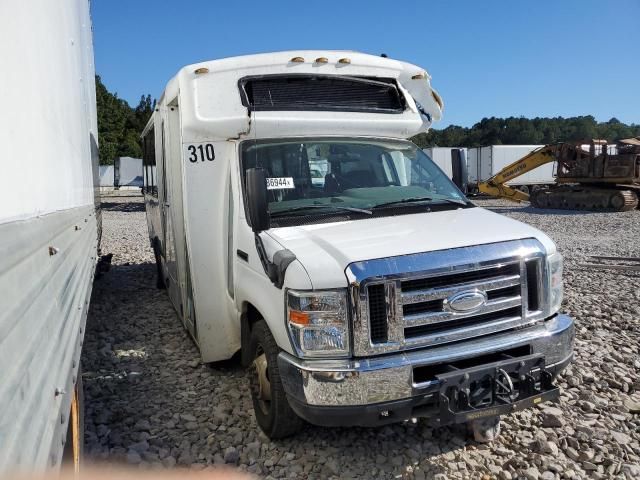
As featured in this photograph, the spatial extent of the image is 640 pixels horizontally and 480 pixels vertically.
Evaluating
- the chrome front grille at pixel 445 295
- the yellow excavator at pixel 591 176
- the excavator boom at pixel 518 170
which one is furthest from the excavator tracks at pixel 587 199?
the chrome front grille at pixel 445 295

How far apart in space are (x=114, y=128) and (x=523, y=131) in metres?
62.9

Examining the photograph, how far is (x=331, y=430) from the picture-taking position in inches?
155

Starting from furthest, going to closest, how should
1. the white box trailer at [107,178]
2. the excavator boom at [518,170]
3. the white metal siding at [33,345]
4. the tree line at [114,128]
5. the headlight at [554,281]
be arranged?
the tree line at [114,128] → the white box trailer at [107,178] → the excavator boom at [518,170] → the headlight at [554,281] → the white metal siding at [33,345]

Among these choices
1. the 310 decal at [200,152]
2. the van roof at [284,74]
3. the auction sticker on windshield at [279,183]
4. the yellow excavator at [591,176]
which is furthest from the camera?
the yellow excavator at [591,176]

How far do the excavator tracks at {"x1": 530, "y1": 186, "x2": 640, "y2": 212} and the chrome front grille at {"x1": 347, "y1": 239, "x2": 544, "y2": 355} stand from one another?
22271mm

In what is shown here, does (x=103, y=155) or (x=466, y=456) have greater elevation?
(x=103, y=155)

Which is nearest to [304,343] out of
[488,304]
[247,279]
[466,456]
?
[247,279]

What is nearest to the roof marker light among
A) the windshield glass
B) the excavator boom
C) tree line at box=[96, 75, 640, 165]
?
the windshield glass

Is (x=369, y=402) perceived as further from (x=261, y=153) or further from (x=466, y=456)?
(x=261, y=153)

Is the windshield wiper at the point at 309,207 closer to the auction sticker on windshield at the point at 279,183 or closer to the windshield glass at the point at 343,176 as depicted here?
the windshield glass at the point at 343,176

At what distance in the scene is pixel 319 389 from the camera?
3084mm

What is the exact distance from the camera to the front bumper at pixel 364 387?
3066 mm

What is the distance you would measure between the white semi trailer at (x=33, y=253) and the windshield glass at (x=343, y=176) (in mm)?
1886

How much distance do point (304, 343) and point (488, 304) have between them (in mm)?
1226
